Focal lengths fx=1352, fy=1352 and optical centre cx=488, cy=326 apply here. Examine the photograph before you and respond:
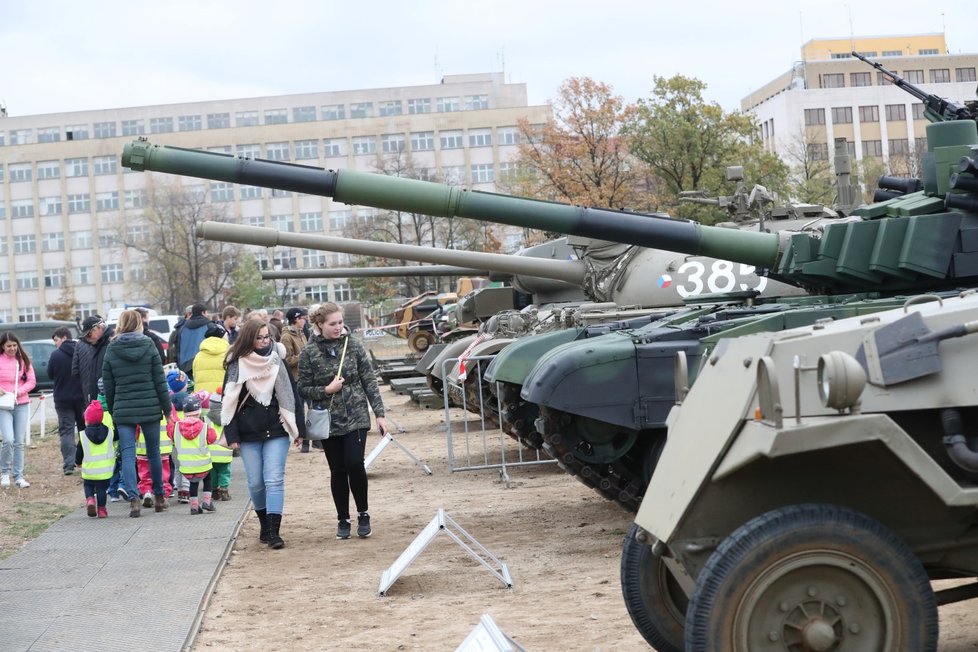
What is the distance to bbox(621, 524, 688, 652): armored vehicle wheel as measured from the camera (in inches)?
218

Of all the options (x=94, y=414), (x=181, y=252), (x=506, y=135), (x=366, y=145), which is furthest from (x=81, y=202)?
(x=94, y=414)

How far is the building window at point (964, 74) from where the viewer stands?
64.6 metres

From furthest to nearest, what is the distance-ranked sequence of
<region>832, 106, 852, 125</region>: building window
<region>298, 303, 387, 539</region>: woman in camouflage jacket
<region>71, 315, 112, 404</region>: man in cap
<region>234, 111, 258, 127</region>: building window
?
<region>234, 111, 258, 127</region>: building window < <region>832, 106, 852, 125</region>: building window < <region>71, 315, 112, 404</region>: man in cap < <region>298, 303, 387, 539</region>: woman in camouflage jacket

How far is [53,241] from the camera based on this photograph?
73.5 metres

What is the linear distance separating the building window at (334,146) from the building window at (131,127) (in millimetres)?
14067

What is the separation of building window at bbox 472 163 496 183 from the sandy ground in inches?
2218

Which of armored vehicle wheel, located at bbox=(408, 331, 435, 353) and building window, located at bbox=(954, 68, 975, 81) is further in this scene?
building window, located at bbox=(954, 68, 975, 81)

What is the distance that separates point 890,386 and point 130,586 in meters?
5.14

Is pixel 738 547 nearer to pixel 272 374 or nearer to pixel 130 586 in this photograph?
pixel 130 586

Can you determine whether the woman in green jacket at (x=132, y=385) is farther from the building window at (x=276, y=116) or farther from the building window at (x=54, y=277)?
the building window at (x=54, y=277)

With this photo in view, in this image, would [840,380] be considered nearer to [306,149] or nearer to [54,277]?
[306,149]

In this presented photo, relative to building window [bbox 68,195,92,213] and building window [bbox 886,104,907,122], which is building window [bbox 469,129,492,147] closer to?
building window [bbox 886,104,907,122]

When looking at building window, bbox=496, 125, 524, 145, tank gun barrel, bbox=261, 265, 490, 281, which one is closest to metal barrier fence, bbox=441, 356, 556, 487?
tank gun barrel, bbox=261, 265, 490, 281

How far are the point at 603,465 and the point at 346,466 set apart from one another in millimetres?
1846
